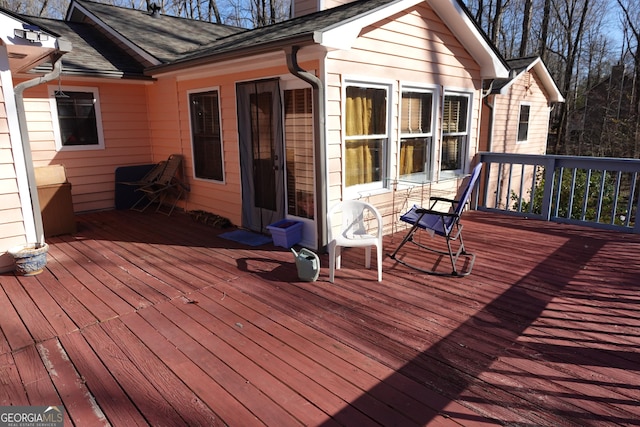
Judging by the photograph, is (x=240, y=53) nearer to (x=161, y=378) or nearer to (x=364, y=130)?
(x=364, y=130)

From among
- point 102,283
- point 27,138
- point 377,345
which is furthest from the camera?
→ point 27,138

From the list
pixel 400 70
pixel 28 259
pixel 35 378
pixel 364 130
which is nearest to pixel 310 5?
pixel 400 70

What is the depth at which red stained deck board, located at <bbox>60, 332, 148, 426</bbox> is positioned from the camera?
1954 millimetres

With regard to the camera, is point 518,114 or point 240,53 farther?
point 518,114

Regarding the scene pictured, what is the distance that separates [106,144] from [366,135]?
4.50m

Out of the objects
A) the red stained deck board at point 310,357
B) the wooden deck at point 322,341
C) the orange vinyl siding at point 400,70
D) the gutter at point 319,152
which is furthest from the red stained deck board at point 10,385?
the orange vinyl siding at point 400,70

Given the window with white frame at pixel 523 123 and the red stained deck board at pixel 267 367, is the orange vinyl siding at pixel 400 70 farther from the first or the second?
the window with white frame at pixel 523 123

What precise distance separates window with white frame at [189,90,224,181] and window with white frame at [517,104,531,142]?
8.37 meters

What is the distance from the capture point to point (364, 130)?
466 centimetres

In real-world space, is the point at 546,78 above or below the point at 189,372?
above

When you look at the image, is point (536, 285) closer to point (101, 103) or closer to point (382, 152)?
point (382, 152)

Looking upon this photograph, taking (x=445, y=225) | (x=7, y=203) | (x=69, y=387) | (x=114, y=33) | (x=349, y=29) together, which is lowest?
(x=69, y=387)

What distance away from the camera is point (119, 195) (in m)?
6.66

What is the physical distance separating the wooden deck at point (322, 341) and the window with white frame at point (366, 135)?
109 centimetres
